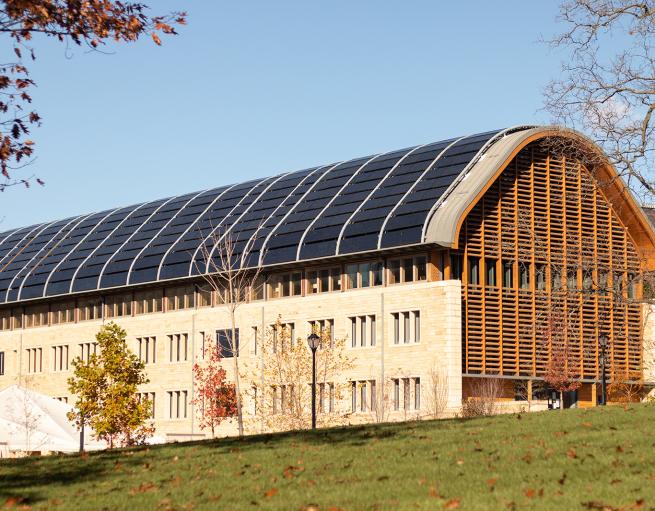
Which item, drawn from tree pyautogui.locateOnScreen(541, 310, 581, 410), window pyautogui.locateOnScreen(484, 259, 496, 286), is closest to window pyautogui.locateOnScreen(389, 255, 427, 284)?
window pyautogui.locateOnScreen(484, 259, 496, 286)

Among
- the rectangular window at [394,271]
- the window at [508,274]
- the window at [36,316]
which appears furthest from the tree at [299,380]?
the window at [36,316]

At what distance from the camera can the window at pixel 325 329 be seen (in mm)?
67062

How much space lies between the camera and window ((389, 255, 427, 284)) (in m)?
65.6

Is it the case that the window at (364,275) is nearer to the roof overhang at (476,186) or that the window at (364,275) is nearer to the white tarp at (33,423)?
the roof overhang at (476,186)

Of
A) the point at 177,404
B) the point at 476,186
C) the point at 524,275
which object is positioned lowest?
the point at 177,404

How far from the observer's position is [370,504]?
16906 mm

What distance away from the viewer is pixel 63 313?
281 ft

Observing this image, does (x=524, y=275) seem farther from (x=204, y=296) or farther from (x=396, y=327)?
(x=204, y=296)

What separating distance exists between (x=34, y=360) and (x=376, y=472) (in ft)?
233

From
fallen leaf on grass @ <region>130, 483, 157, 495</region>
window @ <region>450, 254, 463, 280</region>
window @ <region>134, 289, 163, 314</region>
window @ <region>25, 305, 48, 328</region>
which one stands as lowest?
fallen leaf on grass @ <region>130, 483, 157, 495</region>

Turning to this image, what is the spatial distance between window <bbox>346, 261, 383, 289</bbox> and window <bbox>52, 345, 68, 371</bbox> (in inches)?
1009

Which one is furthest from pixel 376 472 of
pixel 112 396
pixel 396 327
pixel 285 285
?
pixel 285 285

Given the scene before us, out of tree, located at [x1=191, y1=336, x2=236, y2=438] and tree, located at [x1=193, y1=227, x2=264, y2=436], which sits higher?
tree, located at [x1=193, y1=227, x2=264, y2=436]

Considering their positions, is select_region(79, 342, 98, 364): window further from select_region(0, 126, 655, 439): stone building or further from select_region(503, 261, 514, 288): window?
select_region(503, 261, 514, 288): window
